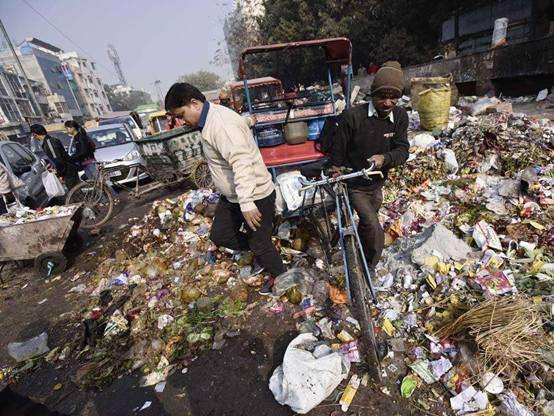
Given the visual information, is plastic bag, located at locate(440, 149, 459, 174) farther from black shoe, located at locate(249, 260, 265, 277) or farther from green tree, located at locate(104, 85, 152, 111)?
green tree, located at locate(104, 85, 152, 111)

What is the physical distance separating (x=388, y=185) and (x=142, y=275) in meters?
4.00

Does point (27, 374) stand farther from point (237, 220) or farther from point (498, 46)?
point (498, 46)

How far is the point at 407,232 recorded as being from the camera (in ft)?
12.9

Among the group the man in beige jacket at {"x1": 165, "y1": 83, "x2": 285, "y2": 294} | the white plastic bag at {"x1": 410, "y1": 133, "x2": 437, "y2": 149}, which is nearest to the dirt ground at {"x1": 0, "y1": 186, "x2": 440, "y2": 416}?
the man in beige jacket at {"x1": 165, "y1": 83, "x2": 285, "y2": 294}

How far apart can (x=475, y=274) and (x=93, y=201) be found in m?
6.92

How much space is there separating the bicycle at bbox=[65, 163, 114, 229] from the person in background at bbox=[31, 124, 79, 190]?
3.40ft

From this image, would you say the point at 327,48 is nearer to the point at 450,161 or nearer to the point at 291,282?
the point at 450,161

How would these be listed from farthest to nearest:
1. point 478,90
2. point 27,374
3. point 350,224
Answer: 1. point 478,90
2. point 27,374
3. point 350,224

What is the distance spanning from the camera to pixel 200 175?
24.4 ft

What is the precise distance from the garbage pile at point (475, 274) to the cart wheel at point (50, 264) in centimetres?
483

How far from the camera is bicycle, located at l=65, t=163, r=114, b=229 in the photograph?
6.50m

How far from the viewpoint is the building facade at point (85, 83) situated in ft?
196

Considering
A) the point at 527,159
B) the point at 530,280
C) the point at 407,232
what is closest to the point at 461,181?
the point at 527,159

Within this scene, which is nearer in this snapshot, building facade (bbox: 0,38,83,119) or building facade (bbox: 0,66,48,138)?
building facade (bbox: 0,66,48,138)
